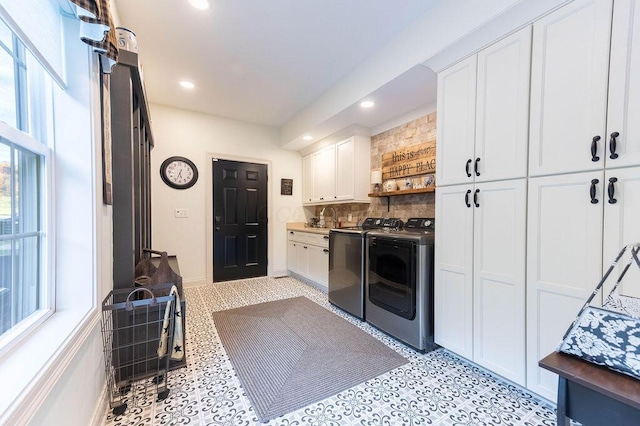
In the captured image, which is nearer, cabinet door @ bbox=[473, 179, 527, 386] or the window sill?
the window sill

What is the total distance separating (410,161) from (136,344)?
2981 mm

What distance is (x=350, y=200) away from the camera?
364 centimetres

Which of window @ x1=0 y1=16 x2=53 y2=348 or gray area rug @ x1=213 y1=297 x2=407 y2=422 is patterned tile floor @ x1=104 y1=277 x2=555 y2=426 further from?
window @ x1=0 y1=16 x2=53 y2=348

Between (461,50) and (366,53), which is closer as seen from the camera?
(461,50)

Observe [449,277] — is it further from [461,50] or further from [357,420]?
[461,50]

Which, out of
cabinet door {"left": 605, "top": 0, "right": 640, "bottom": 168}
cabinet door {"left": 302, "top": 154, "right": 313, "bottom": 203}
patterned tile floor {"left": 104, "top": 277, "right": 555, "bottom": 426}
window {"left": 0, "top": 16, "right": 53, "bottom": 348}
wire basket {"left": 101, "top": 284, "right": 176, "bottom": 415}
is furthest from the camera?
cabinet door {"left": 302, "top": 154, "right": 313, "bottom": 203}

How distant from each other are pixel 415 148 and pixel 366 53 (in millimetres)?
1153

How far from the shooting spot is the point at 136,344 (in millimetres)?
1564

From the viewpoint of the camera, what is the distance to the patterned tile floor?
138cm

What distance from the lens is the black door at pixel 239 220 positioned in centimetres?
409

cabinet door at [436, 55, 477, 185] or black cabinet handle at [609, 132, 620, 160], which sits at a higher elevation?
cabinet door at [436, 55, 477, 185]

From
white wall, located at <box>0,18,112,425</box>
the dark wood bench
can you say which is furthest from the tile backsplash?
white wall, located at <box>0,18,112,425</box>

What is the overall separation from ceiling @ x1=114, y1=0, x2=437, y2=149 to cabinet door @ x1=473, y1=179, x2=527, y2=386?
121 cm

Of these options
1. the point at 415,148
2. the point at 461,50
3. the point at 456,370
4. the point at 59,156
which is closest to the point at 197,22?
→ the point at 59,156
